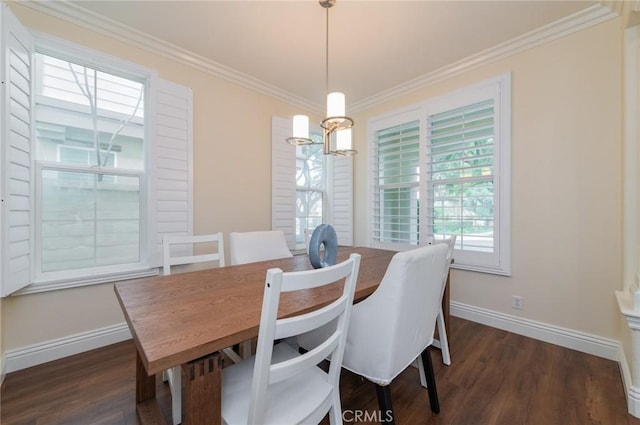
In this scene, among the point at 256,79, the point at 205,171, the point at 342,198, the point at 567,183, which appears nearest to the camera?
the point at 567,183

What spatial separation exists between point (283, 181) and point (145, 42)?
1.87m

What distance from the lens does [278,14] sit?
206 cm

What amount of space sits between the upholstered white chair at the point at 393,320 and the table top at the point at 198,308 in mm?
151

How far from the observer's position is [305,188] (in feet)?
12.2

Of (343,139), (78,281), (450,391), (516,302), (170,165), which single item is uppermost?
(343,139)

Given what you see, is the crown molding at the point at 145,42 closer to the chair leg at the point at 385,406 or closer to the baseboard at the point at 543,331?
the chair leg at the point at 385,406

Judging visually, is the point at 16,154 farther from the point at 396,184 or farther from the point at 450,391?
the point at 396,184

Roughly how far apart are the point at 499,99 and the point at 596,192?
1.13m

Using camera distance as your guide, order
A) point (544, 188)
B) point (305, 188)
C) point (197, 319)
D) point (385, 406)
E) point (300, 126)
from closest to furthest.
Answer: point (197, 319) < point (385, 406) < point (300, 126) < point (544, 188) < point (305, 188)

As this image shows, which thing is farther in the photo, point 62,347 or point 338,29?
point 338,29

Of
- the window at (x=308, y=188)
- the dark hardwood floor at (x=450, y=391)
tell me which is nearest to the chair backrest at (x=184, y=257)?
the dark hardwood floor at (x=450, y=391)

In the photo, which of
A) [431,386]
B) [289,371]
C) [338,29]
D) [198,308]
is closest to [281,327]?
[289,371]

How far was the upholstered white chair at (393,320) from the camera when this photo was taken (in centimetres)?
115

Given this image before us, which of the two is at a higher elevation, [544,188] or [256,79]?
[256,79]
